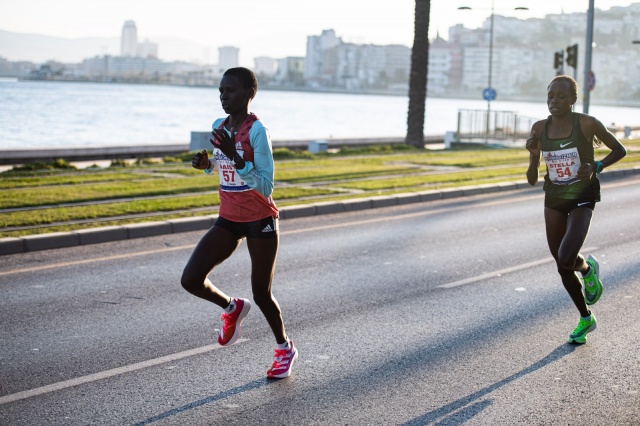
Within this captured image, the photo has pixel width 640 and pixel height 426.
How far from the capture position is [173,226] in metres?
13.0

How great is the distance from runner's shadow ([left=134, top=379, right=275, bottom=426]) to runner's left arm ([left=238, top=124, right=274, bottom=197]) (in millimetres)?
1137

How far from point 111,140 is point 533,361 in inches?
2116

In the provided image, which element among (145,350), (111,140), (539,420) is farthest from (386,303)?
(111,140)

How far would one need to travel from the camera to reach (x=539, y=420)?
5.64 metres

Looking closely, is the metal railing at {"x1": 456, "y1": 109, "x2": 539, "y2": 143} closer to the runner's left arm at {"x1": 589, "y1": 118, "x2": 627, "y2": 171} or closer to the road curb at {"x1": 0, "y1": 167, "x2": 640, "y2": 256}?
the road curb at {"x1": 0, "y1": 167, "x2": 640, "y2": 256}

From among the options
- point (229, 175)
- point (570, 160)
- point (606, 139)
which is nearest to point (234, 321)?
point (229, 175)

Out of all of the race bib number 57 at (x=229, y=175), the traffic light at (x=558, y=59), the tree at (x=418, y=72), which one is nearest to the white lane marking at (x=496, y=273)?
the race bib number 57 at (x=229, y=175)

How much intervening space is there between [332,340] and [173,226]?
19.5ft

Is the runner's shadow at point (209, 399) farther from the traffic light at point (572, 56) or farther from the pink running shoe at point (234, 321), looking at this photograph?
the traffic light at point (572, 56)

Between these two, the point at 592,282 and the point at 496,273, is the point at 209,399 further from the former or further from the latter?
the point at 496,273

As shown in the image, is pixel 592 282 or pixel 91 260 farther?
pixel 91 260

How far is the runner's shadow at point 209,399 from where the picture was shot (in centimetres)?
557

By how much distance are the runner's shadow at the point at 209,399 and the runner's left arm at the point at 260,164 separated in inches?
44.7

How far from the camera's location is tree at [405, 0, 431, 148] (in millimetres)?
29984
